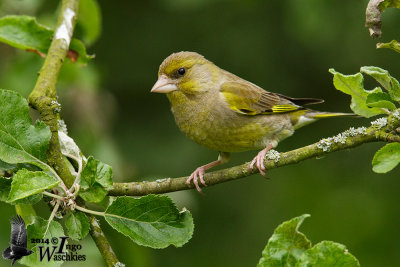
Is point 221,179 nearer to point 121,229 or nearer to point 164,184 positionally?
point 164,184

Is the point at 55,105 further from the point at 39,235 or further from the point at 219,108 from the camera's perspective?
the point at 219,108

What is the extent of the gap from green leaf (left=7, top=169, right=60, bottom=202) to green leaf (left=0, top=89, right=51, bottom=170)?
0.23 meters

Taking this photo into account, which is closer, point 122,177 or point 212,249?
point 122,177

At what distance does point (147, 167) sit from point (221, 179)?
3.71 metres

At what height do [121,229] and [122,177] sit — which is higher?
[122,177]

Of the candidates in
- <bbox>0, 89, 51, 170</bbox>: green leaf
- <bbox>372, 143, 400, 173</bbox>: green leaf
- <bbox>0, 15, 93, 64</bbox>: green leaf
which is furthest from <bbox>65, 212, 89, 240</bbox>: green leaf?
<bbox>0, 15, 93, 64</bbox>: green leaf

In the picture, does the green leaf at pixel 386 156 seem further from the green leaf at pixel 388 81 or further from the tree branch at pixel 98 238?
the tree branch at pixel 98 238

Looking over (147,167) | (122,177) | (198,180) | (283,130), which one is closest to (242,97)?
(283,130)

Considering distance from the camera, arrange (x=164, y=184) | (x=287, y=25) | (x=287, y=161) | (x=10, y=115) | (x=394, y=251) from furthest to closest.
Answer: (x=287, y=25), (x=394, y=251), (x=164, y=184), (x=287, y=161), (x=10, y=115)

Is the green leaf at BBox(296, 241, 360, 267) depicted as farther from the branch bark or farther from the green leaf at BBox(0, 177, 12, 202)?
the green leaf at BBox(0, 177, 12, 202)

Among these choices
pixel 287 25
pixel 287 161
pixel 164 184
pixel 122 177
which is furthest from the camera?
pixel 287 25

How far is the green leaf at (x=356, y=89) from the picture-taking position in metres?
2.66

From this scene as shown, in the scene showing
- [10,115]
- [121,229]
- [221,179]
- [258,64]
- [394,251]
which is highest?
[258,64]

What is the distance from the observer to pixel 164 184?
126 inches
